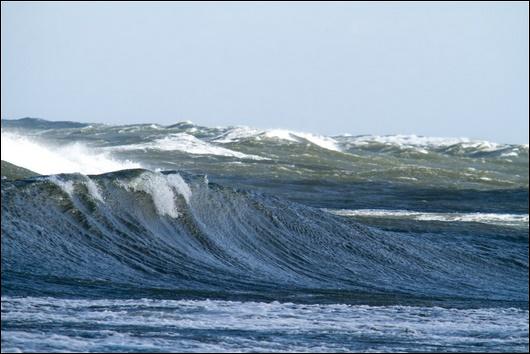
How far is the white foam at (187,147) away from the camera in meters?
76.9

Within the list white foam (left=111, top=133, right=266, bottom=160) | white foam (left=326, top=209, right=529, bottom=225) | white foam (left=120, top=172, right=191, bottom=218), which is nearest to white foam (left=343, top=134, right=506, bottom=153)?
white foam (left=111, top=133, right=266, bottom=160)

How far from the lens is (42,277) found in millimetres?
14133

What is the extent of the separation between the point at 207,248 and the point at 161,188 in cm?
232

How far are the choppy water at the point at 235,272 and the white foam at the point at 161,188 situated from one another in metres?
0.03

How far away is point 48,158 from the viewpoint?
41.1 m

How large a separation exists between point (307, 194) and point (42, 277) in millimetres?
28755

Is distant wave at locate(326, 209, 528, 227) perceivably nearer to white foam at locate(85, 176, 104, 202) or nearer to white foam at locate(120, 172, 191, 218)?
white foam at locate(120, 172, 191, 218)

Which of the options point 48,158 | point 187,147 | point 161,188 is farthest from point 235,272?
point 187,147

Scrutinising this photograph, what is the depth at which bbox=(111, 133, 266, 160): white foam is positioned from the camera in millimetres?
76875

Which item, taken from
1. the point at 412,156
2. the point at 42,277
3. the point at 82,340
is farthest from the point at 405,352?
the point at 412,156

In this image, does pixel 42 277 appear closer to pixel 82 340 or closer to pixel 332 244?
pixel 82 340

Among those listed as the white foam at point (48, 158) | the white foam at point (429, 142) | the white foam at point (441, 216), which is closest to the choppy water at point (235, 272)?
the white foam at point (441, 216)

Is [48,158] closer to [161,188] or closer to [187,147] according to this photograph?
[161,188]

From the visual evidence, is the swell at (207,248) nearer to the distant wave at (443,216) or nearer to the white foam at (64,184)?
the white foam at (64,184)
